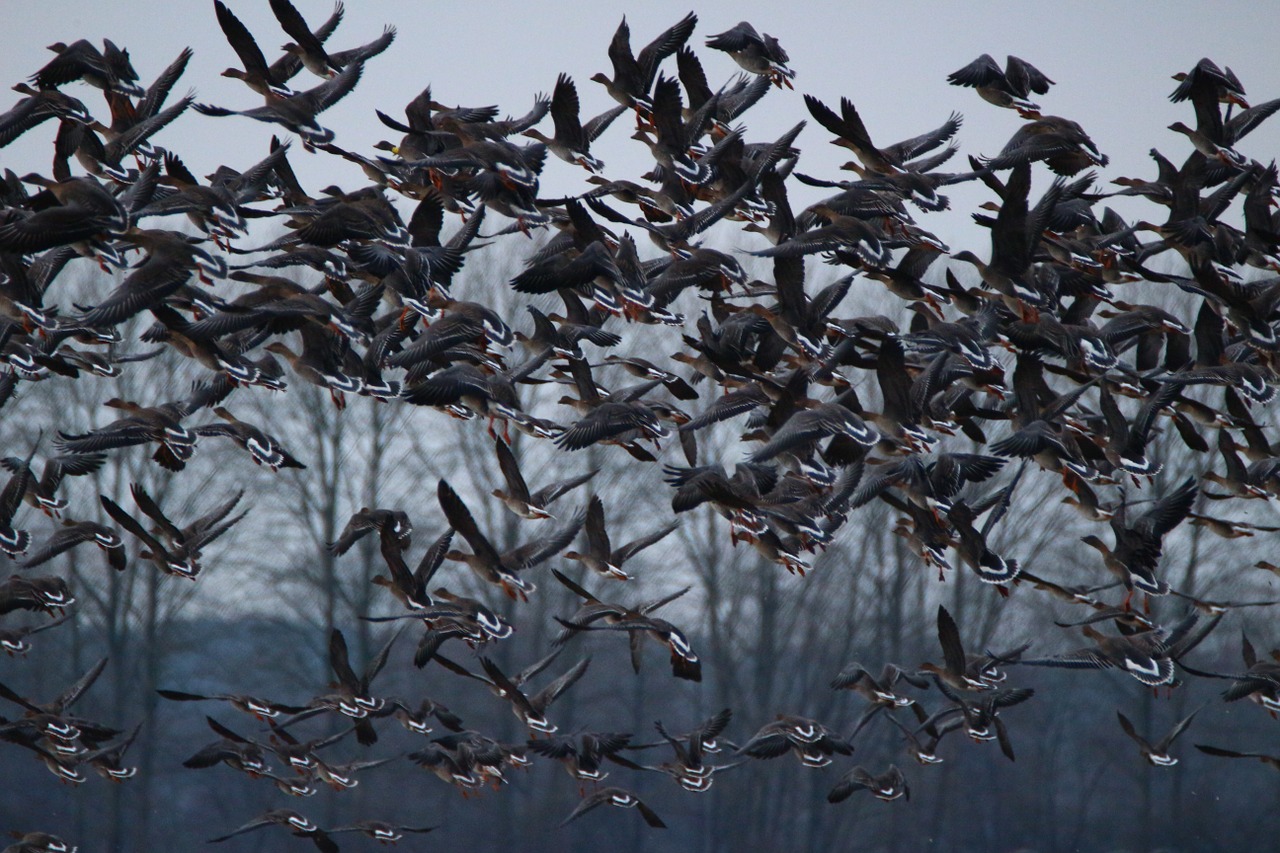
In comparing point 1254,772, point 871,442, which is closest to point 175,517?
point 871,442

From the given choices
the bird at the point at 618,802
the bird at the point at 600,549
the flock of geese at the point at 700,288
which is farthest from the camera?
the bird at the point at 618,802

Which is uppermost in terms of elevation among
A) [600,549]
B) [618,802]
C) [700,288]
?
[700,288]

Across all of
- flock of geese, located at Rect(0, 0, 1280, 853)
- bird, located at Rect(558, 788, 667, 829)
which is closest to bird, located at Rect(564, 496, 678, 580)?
flock of geese, located at Rect(0, 0, 1280, 853)

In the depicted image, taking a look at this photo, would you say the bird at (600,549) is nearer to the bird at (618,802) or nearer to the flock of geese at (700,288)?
the flock of geese at (700,288)

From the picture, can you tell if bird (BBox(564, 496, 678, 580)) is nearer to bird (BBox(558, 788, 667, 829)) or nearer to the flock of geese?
the flock of geese

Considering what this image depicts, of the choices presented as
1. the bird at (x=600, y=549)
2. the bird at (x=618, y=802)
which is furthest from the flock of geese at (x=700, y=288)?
the bird at (x=618, y=802)

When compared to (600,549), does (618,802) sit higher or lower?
lower

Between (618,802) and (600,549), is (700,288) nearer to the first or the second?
(600,549)

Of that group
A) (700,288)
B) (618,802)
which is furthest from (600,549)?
(618,802)

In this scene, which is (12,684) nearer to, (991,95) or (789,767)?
(789,767)

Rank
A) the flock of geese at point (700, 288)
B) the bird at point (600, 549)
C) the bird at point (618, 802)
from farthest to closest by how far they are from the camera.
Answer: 1. the bird at point (618, 802)
2. the bird at point (600, 549)
3. the flock of geese at point (700, 288)

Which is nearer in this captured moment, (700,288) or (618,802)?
(700,288)

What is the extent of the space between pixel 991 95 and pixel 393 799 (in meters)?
18.4

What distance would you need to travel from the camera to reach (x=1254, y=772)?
23859mm
